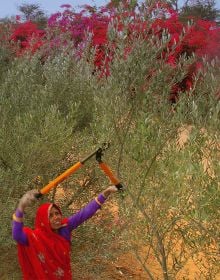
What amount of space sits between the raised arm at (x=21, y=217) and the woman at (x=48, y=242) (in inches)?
1.8

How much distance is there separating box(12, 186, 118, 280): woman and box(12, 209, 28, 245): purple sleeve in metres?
0.01

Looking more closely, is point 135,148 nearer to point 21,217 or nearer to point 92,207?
point 92,207

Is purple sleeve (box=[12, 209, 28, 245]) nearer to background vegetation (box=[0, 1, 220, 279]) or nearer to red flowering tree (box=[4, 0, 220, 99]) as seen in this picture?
background vegetation (box=[0, 1, 220, 279])

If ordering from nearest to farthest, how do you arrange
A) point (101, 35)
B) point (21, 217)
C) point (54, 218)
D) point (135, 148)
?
1. point (21, 217)
2. point (54, 218)
3. point (135, 148)
4. point (101, 35)

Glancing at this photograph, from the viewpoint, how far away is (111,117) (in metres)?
5.75

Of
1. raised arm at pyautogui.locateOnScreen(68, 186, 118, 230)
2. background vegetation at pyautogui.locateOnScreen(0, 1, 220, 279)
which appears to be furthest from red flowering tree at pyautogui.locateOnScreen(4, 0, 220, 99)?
raised arm at pyautogui.locateOnScreen(68, 186, 118, 230)

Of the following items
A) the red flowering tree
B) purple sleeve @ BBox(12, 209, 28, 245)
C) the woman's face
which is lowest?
the red flowering tree

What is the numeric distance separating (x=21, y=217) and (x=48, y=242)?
597 mm

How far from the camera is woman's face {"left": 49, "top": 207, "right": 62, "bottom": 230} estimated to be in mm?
5441

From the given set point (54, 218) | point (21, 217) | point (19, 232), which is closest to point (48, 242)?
point (54, 218)

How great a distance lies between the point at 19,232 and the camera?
Result: 5.14m

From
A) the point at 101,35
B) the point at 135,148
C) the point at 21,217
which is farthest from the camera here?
the point at 101,35

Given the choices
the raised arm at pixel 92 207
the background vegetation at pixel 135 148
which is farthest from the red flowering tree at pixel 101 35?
the raised arm at pixel 92 207

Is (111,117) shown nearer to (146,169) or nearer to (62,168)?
(146,169)
